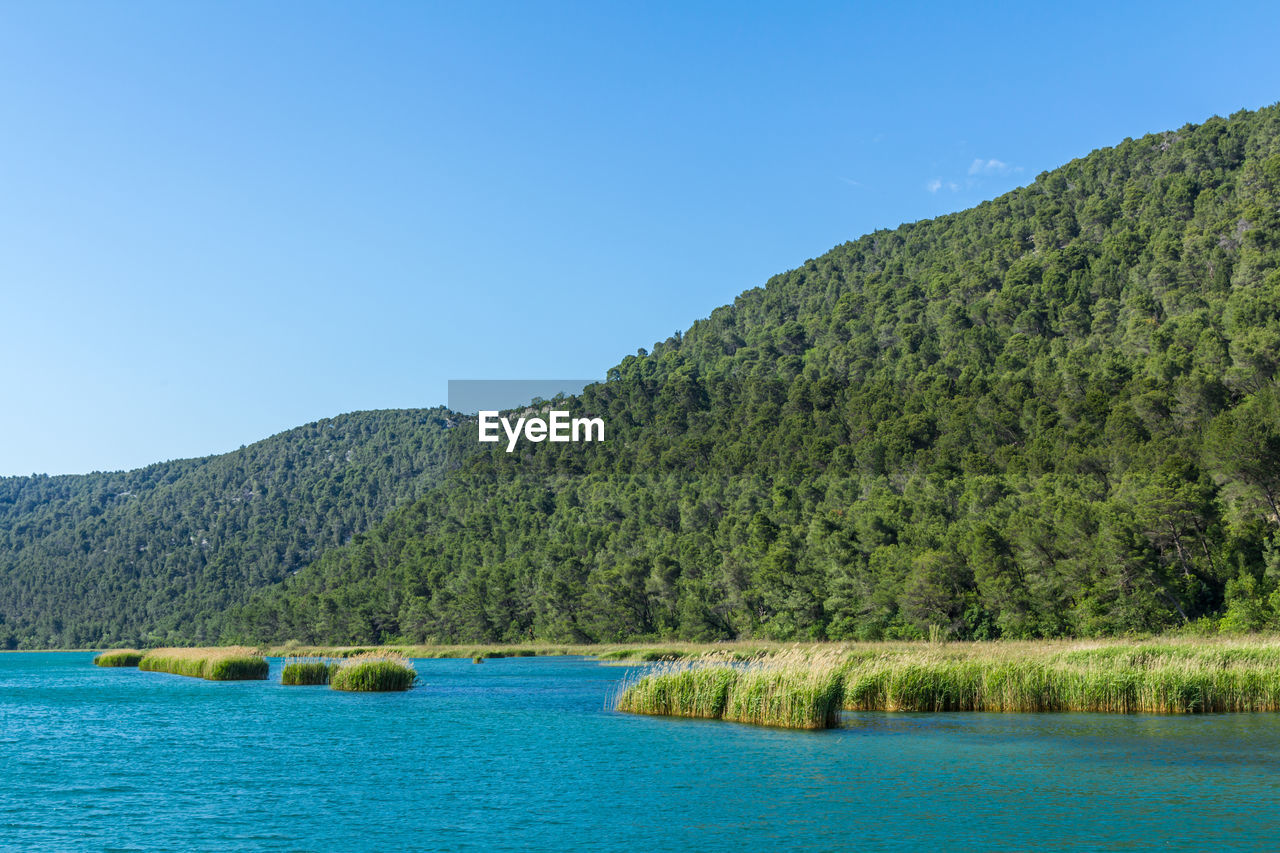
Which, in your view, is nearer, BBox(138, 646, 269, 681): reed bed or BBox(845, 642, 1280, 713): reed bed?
BBox(845, 642, 1280, 713): reed bed

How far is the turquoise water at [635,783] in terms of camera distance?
19094 mm

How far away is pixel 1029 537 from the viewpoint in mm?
76000

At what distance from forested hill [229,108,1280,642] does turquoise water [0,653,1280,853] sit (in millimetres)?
44050

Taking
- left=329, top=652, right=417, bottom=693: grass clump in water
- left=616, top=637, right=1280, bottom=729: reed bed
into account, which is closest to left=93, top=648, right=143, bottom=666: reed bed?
left=329, top=652, right=417, bottom=693: grass clump in water

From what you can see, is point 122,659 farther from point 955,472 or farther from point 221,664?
point 955,472

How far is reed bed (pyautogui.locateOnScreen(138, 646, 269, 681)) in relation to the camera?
63469 mm

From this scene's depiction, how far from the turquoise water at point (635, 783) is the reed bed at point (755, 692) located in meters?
1.02

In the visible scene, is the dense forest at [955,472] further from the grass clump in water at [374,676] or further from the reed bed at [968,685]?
the grass clump in water at [374,676]

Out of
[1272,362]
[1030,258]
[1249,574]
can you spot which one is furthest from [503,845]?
[1030,258]

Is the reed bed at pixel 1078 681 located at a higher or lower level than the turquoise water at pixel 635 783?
higher

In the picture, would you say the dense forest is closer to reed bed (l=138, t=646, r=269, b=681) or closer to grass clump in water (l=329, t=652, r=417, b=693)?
grass clump in water (l=329, t=652, r=417, b=693)

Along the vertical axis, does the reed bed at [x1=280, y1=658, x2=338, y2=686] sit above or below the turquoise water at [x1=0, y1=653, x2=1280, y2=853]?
below

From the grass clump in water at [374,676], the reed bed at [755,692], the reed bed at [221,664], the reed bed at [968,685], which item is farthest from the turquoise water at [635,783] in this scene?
the reed bed at [221,664]

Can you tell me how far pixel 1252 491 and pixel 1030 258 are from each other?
99.8 metres
